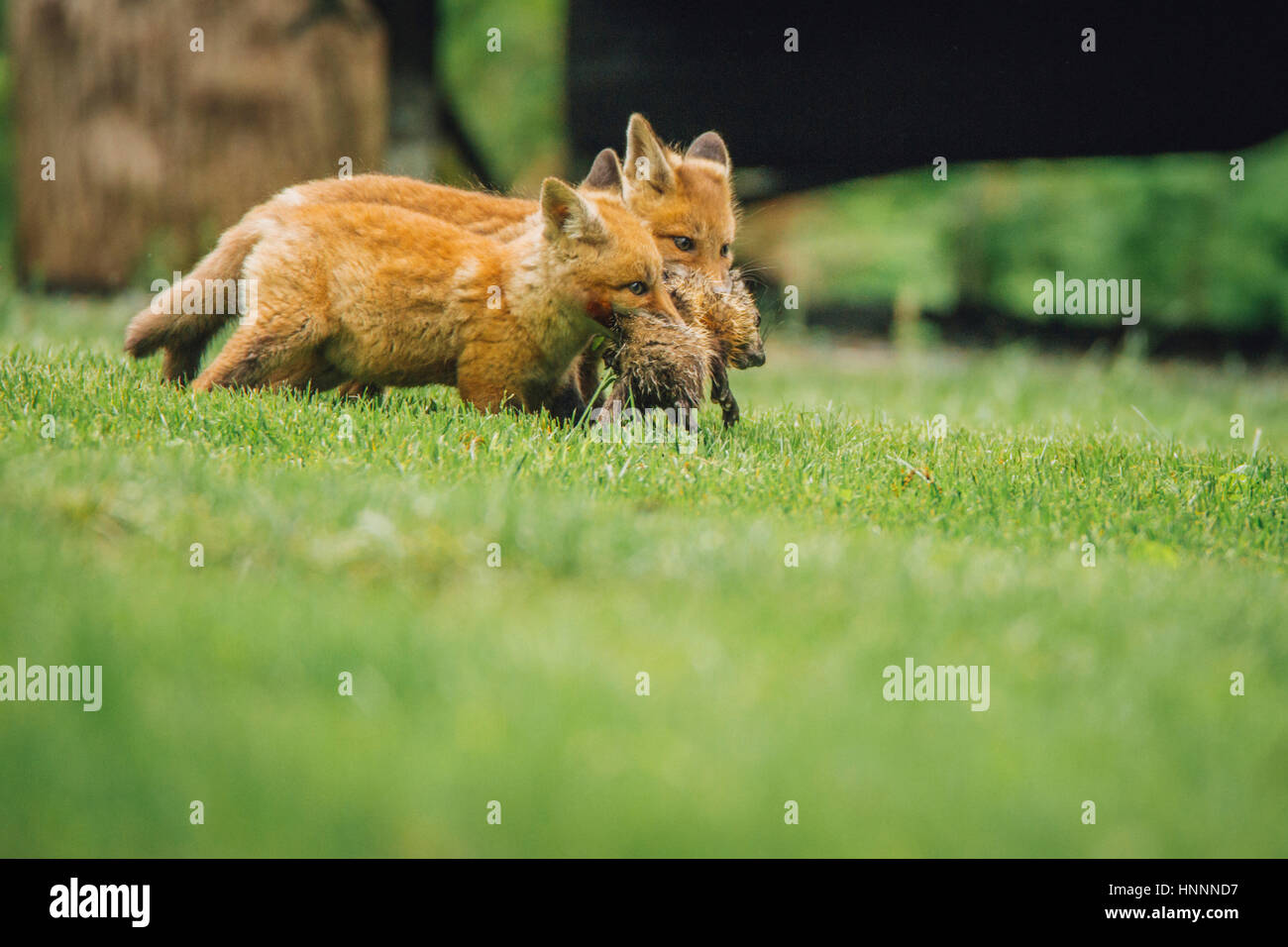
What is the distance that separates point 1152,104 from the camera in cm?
873

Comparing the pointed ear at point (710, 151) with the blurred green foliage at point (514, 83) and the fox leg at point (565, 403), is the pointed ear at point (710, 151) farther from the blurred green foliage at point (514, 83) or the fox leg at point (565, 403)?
the blurred green foliage at point (514, 83)

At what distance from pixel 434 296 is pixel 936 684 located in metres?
3.25

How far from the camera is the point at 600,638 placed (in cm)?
291

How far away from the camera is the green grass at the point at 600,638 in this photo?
221 centimetres

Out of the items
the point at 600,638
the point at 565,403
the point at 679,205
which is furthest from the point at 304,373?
the point at 600,638

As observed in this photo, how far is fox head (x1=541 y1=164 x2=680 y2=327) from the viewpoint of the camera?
5199 millimetres

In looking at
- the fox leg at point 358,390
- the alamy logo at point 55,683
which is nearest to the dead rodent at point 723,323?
the fox leg at point 358,390

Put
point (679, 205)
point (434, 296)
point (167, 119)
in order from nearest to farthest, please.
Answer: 1. point (434, 296)
2. point (679, 205)
3. point (167, 119)

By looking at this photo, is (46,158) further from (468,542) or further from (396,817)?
(396,817)

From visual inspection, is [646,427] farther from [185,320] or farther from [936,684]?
[936,684]

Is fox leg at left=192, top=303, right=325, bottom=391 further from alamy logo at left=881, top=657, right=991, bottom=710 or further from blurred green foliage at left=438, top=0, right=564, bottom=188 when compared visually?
blurred green foliage at left=438, top=0, right=564, bottom=188

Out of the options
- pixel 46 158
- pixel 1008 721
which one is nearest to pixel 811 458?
pixel 1008 721
